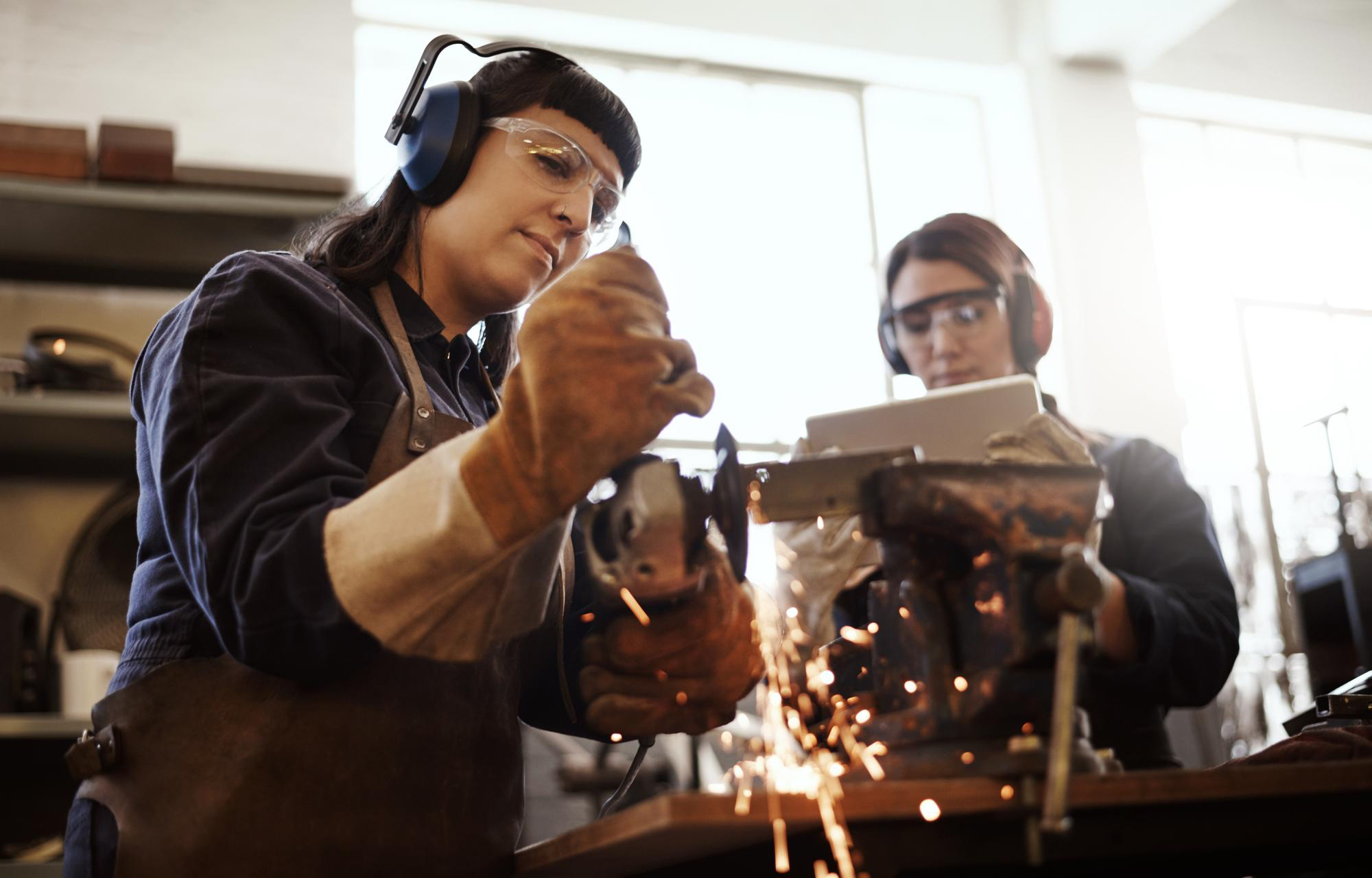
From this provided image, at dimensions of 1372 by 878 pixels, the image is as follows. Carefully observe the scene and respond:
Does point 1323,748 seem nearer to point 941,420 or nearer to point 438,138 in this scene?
point 941,420

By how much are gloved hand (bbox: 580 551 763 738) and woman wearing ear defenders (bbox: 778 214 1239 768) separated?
1.09 ft

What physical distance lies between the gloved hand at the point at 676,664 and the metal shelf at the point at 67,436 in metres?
1.88

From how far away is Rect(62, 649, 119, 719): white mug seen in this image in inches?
113

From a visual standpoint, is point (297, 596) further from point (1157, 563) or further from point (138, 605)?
point (1157, 563)

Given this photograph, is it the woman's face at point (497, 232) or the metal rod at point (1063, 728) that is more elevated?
the woman's face at point (497, 232)

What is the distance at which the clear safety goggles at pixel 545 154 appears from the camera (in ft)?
4.99

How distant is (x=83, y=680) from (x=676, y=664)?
6.79 ft

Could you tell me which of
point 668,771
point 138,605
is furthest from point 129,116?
point 138,605

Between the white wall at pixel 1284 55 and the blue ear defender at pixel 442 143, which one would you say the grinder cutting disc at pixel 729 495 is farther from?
the white wall at pixel 1284 55

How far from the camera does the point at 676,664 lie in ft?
4.32

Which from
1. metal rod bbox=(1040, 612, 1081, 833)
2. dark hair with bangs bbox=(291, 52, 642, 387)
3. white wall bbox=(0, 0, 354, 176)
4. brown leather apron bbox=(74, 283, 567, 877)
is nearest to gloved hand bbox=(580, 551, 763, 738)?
brown leather apron bbox=(74, 283, 567, 877)

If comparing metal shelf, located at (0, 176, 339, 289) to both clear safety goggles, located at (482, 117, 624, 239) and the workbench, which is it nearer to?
clear safety goggles, located at (482, 117, 624, 239)

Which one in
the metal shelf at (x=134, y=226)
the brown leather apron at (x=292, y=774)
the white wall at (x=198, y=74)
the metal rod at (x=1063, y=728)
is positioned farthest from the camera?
the white wall at (x=198, y=74)

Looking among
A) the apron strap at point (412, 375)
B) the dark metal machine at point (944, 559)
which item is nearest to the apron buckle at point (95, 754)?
the apron strap at point (412, 375)
